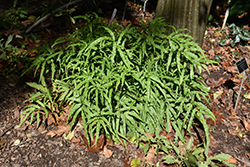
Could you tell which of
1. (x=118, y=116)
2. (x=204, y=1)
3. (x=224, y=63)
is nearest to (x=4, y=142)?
(x=118, y=116)

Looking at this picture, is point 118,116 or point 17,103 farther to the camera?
point 17,103

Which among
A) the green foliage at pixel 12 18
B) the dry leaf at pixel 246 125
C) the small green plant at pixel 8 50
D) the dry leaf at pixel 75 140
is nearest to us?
the dry leaf at pixel 75 140

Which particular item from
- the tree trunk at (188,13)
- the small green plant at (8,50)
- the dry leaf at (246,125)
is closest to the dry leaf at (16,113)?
the small green plant at (8,50)

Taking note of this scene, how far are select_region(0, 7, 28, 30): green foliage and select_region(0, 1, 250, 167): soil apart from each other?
0.92 meters

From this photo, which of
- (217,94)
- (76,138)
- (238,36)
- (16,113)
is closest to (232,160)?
(217,94)

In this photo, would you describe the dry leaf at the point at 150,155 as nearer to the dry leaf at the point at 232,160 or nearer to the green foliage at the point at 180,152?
the green foliage at the point at 180,152

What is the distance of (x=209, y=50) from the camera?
3.85m

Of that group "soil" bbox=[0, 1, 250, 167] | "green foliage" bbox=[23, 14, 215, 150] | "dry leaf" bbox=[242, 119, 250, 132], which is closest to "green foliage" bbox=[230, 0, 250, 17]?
"soil" bbox=[0, 1, 250, 167]

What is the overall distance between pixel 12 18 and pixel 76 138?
2.77 meters

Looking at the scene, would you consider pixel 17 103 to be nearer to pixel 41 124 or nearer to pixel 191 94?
pixel 41 124

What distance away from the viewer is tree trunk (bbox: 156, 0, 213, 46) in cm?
243

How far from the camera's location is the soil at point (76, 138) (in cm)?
188

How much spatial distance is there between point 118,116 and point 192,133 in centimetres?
106

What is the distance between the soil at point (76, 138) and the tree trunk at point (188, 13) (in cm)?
111
